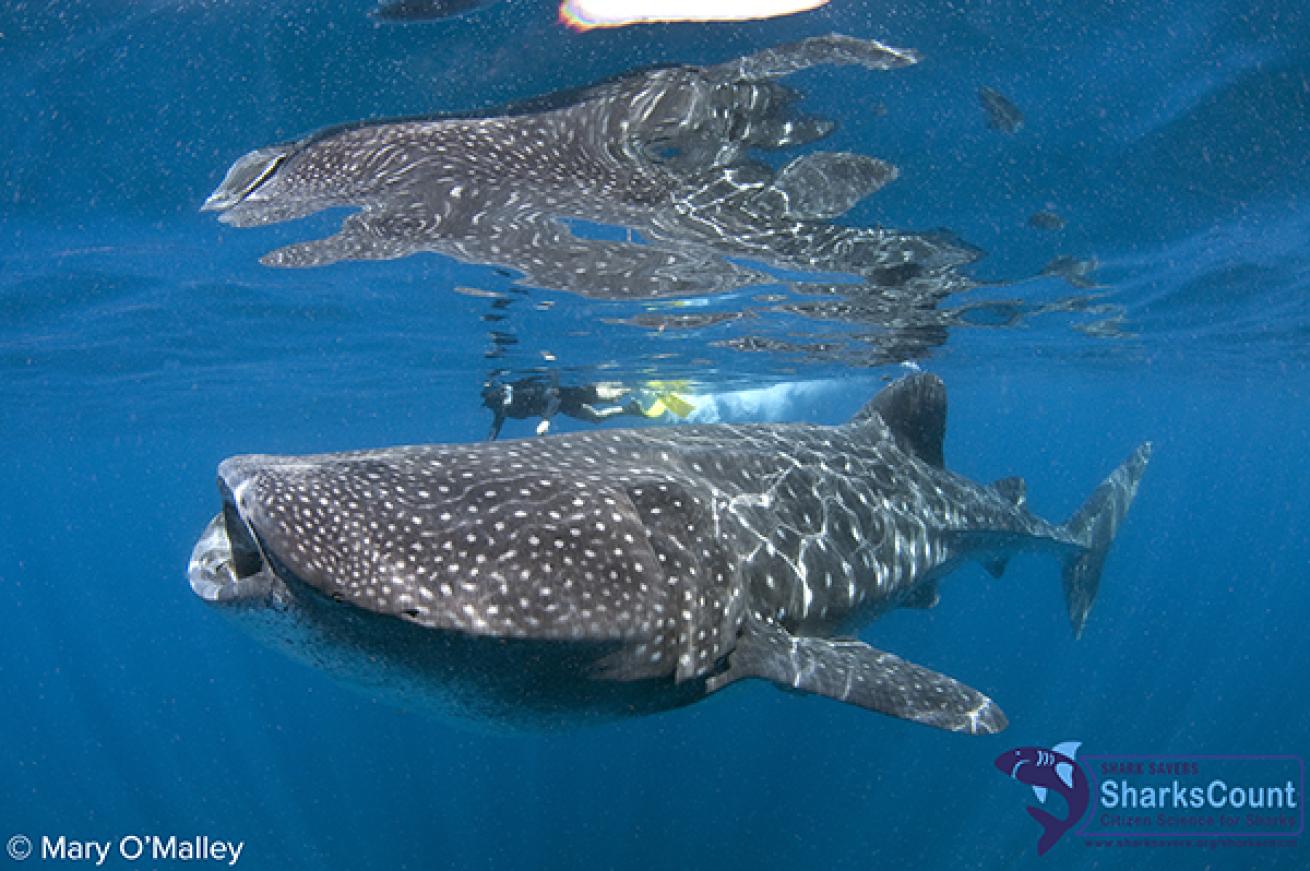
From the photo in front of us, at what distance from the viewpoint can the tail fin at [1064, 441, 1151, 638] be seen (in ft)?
36.2

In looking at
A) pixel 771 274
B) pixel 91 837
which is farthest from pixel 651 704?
pixel 91 837

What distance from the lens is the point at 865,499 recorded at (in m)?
6.55

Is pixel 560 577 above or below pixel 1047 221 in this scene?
below

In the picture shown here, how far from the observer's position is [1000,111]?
24.3 ft

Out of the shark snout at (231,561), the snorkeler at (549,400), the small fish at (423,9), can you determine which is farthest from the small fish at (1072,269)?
the shark snout at (231,561)

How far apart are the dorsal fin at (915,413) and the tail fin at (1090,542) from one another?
392cm

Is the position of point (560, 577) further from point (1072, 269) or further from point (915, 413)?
point (1072, 269)

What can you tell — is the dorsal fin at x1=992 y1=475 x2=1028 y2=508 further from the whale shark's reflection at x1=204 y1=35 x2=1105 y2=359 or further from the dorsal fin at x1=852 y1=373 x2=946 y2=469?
the whale shark's reflection at x1=204 y1=35 x2=1105 y2=359

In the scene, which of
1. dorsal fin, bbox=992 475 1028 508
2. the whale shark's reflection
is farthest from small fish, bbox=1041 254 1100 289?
dorsal fin, bbox=992 475 1028 508

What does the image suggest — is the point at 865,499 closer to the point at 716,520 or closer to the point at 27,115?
the point at 716,520

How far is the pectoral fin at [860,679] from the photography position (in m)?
4.20

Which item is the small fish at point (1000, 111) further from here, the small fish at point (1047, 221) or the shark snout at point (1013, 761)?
the shark snout at point (1013, 761)

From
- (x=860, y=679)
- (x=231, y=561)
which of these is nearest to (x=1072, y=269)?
(x=860, y=679)

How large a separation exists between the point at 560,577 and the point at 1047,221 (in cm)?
935
